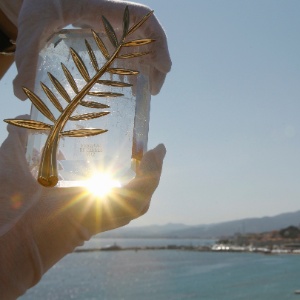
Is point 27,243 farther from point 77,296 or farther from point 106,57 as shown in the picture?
point 77,296

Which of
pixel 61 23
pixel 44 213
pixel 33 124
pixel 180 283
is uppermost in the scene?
pixel 61 23

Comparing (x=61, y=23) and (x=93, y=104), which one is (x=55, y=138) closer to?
(x=93, y=104)

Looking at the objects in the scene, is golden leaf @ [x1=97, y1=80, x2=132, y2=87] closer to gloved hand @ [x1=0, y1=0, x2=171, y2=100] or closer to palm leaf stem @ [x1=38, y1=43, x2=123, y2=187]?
palm leaf stem @ [x1=38, y1=43, x2=123, y2=187]

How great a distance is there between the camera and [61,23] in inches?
28.3

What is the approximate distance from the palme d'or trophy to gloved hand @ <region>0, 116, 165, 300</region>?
31 millimetres

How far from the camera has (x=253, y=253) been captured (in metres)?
50.2

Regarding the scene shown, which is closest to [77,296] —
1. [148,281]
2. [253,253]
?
[148,281]

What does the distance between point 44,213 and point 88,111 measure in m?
0.18

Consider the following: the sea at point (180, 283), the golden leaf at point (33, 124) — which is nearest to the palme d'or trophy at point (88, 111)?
the golden leaf at point (33, 124)

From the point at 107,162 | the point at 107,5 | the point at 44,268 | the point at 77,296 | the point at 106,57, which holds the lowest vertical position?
the point at 77,296

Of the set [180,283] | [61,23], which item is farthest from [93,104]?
[180,283]

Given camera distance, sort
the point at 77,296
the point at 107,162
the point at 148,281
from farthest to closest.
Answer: the point at 148,281 → the point at 77,296 → the point at 107,162

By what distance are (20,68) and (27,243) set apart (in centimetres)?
27

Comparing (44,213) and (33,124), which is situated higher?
(33,124)
